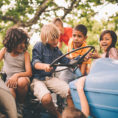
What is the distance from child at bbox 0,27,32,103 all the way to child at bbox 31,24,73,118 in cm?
12

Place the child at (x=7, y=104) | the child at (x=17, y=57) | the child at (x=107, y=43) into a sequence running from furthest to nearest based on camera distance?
the child at (x=107, y=43)
the child at (x=17, y=57)
the child at (x=7, y=104)

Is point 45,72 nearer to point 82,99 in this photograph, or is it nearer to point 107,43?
point 82,99

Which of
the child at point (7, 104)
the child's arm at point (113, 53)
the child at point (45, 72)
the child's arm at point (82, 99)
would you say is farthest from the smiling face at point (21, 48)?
the child's arm at point (113, 53)

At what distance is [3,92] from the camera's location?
1.66 meters

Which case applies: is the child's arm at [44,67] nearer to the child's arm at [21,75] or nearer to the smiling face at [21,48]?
the child's arm at [21,75]

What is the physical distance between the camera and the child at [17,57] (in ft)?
7.68

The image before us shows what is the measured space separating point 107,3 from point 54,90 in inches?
230

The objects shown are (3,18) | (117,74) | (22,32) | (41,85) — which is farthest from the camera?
(3,18)

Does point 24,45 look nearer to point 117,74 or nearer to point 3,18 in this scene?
point 117,74

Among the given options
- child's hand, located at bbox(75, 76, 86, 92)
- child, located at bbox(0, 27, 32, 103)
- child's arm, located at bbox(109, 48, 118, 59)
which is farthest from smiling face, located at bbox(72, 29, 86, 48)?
child's hand, located at bbox(75, 76, 86, 92)

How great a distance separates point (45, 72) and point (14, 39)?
56 centimetres

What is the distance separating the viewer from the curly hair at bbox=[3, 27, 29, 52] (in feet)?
8.04

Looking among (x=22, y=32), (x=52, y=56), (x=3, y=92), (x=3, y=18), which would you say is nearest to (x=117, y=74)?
(x=3, y=92)

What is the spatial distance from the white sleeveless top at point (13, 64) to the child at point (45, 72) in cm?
17
